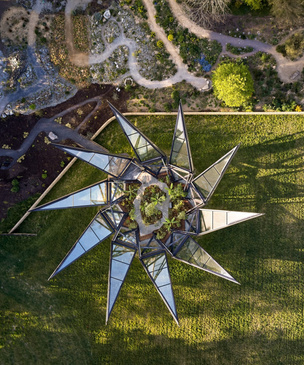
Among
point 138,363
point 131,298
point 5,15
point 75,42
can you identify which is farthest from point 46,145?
point 138,363

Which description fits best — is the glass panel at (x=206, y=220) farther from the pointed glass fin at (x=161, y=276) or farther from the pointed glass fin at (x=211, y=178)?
the pointed glass fin at (x=161, y=276)

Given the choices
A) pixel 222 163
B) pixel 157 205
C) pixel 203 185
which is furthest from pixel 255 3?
pixel 157 205

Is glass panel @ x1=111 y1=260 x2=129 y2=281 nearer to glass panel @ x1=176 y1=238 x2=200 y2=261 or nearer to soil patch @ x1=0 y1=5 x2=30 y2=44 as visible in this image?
glass panel @ x1=176 y1=238 x2=200 y2=261

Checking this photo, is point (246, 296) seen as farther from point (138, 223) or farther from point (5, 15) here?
point (5, 15)

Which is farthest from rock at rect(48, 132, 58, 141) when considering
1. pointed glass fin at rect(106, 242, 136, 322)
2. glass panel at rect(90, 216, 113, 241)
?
pointed glass fin at rect(106, 242, 136, 322)

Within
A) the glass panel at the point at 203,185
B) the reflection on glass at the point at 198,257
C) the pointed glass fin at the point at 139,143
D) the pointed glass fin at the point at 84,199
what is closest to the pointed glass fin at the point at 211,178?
the glass panel at the point at 203,185

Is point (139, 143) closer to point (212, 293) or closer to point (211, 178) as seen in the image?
point (211, 178)

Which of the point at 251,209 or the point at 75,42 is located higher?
the point at 75,42
